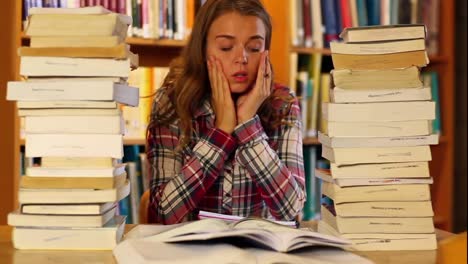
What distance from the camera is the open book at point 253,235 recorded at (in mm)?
1032

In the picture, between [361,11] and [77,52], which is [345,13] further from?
[77,52]

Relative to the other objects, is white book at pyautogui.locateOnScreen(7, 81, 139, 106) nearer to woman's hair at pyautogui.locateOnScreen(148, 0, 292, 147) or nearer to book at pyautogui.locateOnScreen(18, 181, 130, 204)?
book at pyautogui.locateOnScreen(18, 181, 130, 204)

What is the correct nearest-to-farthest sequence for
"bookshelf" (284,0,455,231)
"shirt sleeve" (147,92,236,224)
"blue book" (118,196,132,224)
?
"shirt sleeve" (147,92,236,224) < "blue book" (118,196,132,224) < "bookshelf" (284,0,455,231)

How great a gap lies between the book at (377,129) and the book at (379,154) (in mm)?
27

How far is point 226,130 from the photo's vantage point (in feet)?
5.99

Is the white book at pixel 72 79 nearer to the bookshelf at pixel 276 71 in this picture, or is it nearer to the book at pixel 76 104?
the book at pixel 76 104

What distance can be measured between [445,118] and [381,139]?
1.96m

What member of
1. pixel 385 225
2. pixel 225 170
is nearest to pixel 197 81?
pixel 225 170

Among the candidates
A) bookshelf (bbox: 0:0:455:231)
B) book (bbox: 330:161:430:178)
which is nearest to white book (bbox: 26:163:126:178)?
book (bbox: 330:161:430:178)

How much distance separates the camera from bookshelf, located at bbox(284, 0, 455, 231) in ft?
10.2

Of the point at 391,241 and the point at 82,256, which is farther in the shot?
the point at 391,241

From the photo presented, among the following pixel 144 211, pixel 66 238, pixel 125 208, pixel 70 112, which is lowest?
pixel 125 208

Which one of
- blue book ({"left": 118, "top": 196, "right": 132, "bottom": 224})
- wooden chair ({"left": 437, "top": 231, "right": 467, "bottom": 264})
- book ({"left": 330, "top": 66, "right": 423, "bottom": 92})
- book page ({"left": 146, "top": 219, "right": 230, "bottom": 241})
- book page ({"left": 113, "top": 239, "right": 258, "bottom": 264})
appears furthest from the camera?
blue book ({"left": 118, "top": 196, "right": 132, "bottom": 224})

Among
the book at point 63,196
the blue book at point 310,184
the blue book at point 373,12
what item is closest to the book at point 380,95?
the book at point 63,196
